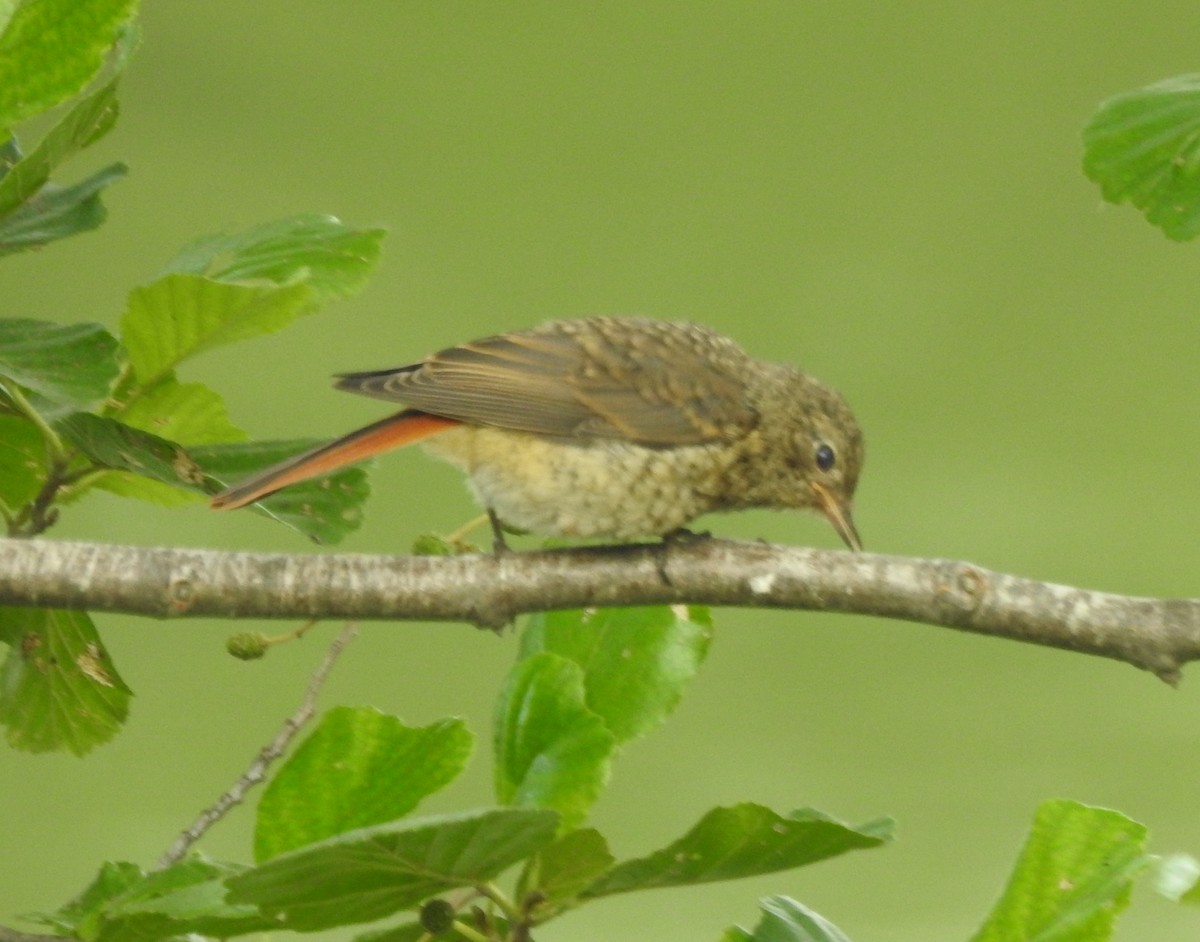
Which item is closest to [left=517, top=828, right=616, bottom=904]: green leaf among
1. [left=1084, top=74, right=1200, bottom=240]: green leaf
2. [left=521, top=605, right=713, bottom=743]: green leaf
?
[left=521, top=605, right=713, bottom=743]: green leaf

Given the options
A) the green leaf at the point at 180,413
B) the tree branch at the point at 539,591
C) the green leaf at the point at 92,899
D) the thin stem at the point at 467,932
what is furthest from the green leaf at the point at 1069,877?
the green leaf at the point at 180,413

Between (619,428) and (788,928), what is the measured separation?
1.86 ft

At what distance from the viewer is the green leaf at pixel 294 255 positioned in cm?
108

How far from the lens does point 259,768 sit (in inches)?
42.4

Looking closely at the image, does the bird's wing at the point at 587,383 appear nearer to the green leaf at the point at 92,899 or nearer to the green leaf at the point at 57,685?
the green leaf at the point at 57,685

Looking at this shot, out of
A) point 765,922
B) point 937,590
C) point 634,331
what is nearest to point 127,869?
point 765,922

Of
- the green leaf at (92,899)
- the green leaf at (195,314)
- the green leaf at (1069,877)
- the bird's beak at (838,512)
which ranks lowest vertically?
the green leaf at (92,899)

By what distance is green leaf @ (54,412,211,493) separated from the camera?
914 mm

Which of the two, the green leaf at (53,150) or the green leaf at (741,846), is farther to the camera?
the green leaf at (53,150)

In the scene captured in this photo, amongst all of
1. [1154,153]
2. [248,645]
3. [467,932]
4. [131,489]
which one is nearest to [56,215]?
[131,489]

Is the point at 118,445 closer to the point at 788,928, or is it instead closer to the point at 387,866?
the point at 387,866

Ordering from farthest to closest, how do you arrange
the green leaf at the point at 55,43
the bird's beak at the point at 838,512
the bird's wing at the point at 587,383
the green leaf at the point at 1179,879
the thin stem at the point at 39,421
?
the bird's beak at the point at 838,512 → the bird's wing at the point at 587,383 → the thin stem at the point at 39,421 → the green leaf at the point at 55,43 → the green leaf at the point at 1179,879

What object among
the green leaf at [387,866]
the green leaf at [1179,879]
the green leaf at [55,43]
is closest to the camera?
the green leaf at [387,866]

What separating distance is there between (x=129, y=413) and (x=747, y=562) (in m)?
0.42
